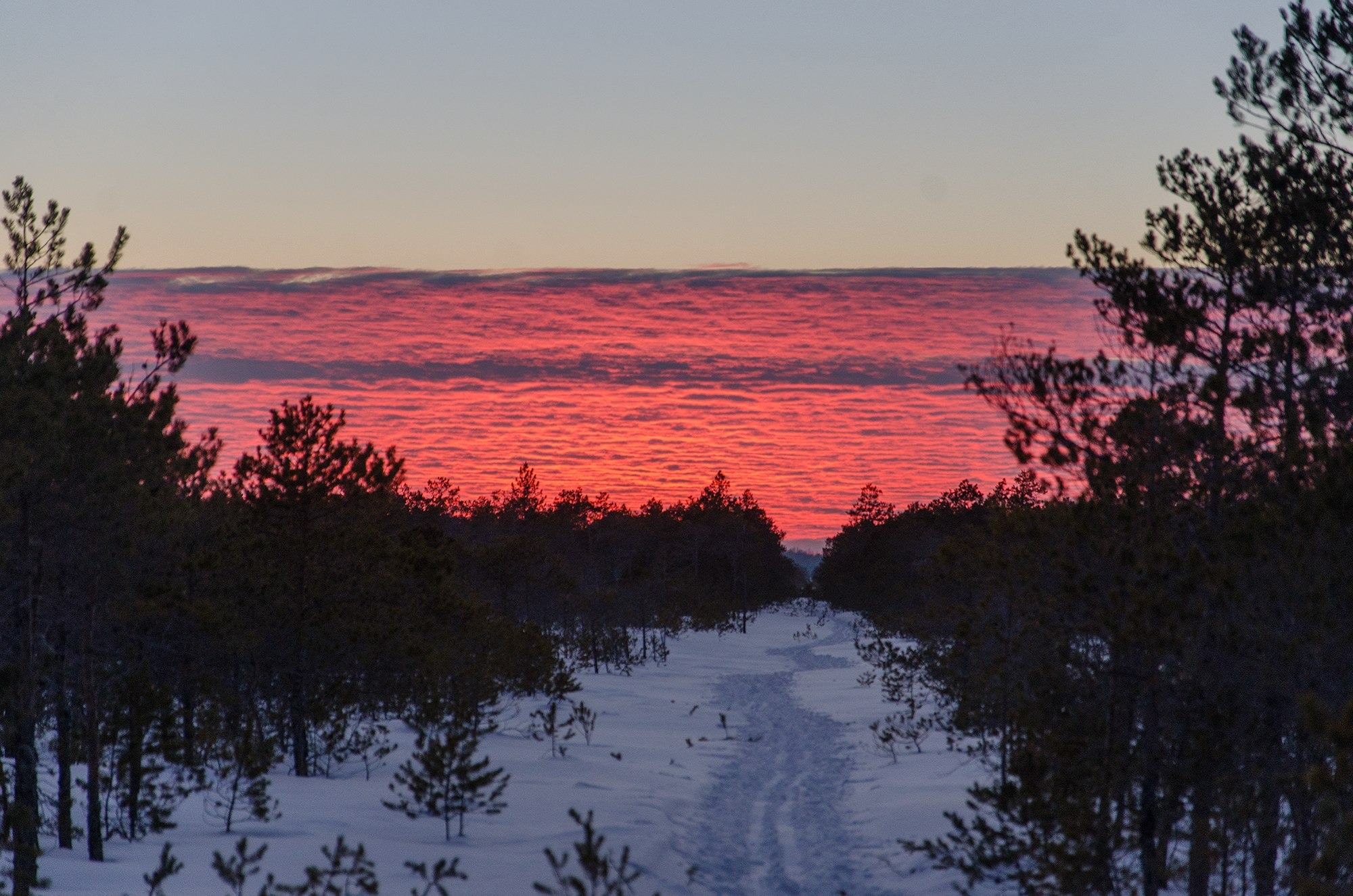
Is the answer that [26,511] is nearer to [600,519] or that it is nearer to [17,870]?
[17,870]

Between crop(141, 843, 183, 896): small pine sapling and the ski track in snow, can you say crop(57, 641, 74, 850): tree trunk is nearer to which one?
crop(141, 843, 183, 896): small pine sapling

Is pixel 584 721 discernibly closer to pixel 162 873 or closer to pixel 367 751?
pixel 367 751

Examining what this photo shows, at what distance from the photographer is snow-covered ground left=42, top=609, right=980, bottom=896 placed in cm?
1118

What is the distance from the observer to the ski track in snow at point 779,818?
37.9 feet

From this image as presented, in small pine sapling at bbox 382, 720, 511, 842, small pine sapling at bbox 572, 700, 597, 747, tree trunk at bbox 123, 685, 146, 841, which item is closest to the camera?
tree trunk at bbox 123, 685, 146, 841

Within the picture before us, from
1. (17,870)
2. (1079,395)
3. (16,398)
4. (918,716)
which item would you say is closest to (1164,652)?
(1079,395)

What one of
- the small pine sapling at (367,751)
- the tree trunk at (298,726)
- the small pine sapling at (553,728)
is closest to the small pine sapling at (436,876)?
the small pine sapling at (367,751)

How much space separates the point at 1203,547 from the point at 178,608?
12.0 m

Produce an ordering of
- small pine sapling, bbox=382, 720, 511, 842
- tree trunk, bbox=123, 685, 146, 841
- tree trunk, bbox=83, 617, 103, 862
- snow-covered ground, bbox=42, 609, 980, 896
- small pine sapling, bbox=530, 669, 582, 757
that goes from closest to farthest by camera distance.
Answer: tree trunk, bbox=83, 617, 103, 862
snow-covered ground, bbox=42, 609, 980, 896
tree trunk, bbox=123, 685, 146, 841
small pine sapling, bbox=382, 720, 511, 842
small pine sapling, bbox=530, 669, 582, 757

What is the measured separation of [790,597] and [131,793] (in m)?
99.8

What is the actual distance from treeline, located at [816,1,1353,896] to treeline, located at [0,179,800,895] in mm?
7959

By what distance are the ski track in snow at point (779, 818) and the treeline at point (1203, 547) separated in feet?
7.91

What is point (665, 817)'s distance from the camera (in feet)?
45.9

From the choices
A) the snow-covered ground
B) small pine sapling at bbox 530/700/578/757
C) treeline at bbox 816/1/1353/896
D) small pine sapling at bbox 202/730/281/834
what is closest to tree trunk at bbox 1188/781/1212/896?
treeline at bbox 816/1/1353/896
